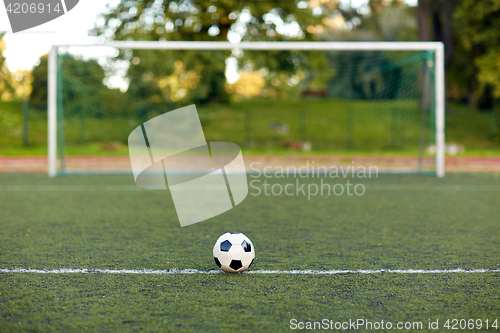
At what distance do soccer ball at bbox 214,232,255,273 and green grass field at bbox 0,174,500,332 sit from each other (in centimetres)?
8

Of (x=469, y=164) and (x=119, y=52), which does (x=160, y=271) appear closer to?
(x=469, y=164)

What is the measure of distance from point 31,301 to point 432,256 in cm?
315

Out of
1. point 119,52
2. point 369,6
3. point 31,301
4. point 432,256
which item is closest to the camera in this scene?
point 31,301

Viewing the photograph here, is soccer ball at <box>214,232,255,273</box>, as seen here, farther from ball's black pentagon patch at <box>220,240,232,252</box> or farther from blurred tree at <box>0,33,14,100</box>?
blurred tree at <box>0,33,14,100</box>

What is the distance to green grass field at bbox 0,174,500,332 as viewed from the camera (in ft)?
9.25

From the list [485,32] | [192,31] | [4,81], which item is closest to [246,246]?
[192,31]

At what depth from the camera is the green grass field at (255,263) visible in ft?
9.25

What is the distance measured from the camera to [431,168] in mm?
13172

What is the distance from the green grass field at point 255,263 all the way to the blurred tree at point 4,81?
467 inches

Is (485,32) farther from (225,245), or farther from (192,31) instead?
(225,245)

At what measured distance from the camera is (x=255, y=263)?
13.0 ft

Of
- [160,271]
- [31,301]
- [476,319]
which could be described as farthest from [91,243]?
[476,319]

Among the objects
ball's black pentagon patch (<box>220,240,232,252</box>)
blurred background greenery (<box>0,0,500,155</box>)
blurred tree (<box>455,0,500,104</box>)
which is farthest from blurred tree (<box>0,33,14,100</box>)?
blurred tree (<box>455,0,500,104</box>)

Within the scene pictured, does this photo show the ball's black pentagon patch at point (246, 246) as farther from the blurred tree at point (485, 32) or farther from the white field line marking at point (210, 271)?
the blurred tree at point (485, 32)
